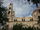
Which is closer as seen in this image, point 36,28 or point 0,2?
point 36,28

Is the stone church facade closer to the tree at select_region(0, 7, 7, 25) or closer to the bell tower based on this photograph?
the bell tower

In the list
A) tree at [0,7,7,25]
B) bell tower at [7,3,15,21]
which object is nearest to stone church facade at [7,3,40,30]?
bell tower at [7,3,15,21]

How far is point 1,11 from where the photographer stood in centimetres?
216

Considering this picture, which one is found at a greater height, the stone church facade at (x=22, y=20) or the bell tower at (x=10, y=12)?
the bell tower at (x=10, y=12)

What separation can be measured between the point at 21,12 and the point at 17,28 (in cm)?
32

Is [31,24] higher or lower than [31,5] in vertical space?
lower

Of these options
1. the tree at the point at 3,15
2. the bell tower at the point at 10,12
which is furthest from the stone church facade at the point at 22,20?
the tree at the point at 3,15

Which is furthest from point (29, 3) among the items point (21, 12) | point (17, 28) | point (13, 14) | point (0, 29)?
point (0, 29)

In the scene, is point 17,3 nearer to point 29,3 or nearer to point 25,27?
point 29,3

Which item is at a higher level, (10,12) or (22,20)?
(10,12)

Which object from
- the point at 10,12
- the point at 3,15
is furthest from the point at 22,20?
the point at 3,15

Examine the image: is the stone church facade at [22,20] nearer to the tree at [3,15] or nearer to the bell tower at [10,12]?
the bell tower at [10,12]

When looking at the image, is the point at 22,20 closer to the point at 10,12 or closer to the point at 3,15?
the point at 10,12

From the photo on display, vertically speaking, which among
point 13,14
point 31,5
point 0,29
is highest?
point 31,5
